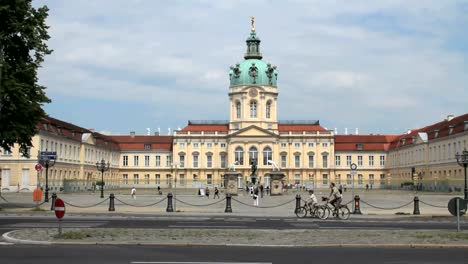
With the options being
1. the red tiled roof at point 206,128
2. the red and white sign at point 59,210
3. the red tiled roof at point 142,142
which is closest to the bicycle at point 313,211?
the red and white sign at point 59,210

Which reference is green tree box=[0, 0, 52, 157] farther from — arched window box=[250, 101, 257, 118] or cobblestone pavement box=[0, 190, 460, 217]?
arched window box=[250, 101, 257, 118]

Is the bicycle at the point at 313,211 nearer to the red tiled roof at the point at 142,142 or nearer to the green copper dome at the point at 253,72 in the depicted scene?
the green copper dome at the point at 253,72

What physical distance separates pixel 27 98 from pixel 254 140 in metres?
98.5

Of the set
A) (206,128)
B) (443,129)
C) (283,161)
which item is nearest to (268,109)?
(283,161)

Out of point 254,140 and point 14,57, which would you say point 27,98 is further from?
point 254,140

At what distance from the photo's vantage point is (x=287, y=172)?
5221 inches

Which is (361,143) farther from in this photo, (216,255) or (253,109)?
(216,255)

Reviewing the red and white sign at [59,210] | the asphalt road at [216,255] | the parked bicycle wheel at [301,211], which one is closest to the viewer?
the asphalt road at [216,255]

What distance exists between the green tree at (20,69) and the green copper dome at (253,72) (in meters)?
98.7

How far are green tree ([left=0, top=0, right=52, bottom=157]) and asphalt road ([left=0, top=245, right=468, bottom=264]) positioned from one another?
707 inches

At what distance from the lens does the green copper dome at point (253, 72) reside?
132 meters

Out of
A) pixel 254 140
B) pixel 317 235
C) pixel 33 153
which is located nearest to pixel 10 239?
pixel 317 235

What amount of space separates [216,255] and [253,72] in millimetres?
118147

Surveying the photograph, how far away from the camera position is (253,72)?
13188 centimetres
